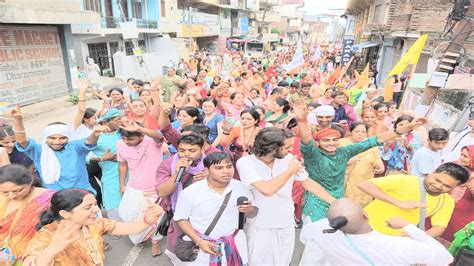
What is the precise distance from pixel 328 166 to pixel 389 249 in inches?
54.5

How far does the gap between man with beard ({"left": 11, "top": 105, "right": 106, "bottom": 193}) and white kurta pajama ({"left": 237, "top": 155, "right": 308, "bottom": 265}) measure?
5.19 feet

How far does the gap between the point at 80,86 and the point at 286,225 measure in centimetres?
304

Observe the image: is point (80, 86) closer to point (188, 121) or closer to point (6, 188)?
point (188, 121)

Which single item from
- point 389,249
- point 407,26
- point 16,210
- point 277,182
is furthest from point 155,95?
point 407,26

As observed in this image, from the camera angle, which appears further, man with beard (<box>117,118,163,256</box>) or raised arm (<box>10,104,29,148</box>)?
man with beard (<box>117,118,163,256</box>)

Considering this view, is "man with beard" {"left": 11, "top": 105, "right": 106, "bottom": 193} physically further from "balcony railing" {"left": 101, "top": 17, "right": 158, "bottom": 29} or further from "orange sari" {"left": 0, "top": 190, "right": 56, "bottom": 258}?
"balcony railing" {"left": 101, "top": 17, "right": 158, "bottom": 29}

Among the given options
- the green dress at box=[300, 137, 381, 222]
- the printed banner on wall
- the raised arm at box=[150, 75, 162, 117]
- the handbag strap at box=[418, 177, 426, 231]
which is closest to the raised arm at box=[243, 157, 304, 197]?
the green dress at box=[300, 137, 381, 222]

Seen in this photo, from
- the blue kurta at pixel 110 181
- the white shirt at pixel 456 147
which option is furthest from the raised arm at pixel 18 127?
the white shirt at pixel 456 147

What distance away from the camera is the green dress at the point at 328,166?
3.02 m

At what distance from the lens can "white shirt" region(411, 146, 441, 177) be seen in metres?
3.62

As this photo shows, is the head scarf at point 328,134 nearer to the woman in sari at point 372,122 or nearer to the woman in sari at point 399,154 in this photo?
the woman in sari at point 372,122

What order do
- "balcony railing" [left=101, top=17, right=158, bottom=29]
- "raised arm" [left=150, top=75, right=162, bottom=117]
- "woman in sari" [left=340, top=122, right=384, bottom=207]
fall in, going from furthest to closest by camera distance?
"balcony railing" [left=101, top=17, right=158, bottom=29], "raised arm" [left=150, top=75, right=162, bottom=117], "woman in sari" [left=340, top=122, right=384, bottom=207]

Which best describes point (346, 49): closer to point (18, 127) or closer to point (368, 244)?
point (18, 127)

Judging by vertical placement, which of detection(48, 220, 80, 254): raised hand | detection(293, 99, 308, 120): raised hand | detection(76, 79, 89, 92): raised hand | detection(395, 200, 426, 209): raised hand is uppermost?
detection(293, 99, 308, 120): raised hand
